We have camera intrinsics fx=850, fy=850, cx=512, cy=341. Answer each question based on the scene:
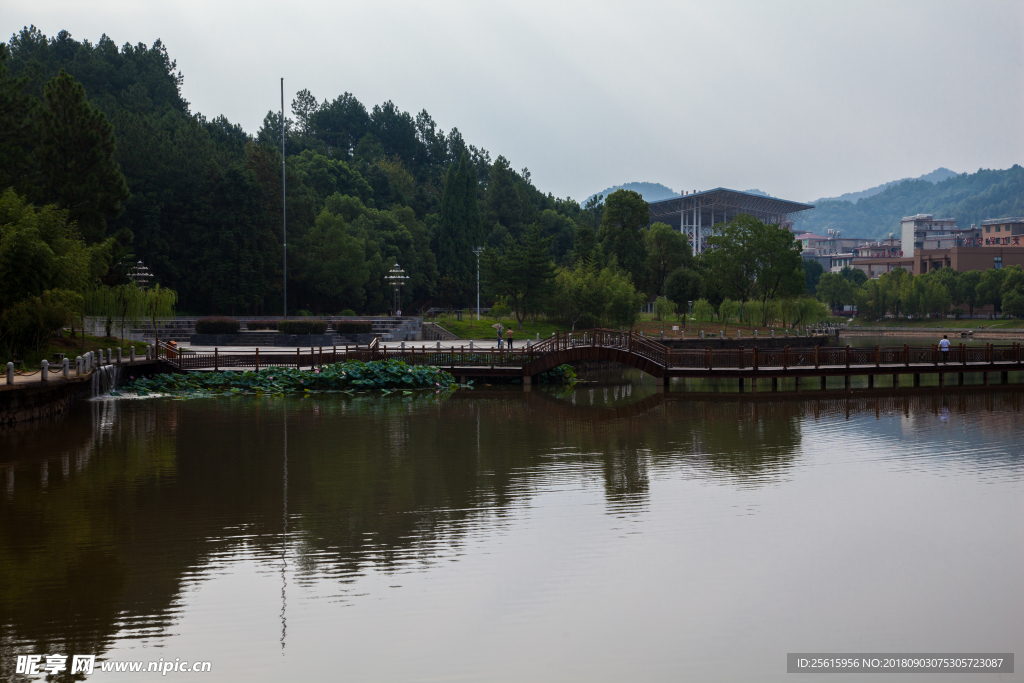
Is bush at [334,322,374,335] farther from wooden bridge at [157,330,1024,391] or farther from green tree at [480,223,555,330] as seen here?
wooden bridge at [157,330,1024,391]

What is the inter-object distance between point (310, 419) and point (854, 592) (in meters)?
17.2

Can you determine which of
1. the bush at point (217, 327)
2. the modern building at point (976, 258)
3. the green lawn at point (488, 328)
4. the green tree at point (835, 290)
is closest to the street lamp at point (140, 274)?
the bush at point (217, 327)

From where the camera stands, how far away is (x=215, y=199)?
65.5 meters

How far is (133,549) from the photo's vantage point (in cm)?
1092

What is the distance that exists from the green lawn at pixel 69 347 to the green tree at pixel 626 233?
43.2 m

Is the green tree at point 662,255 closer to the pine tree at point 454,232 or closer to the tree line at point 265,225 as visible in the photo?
the tree line at point 265,225

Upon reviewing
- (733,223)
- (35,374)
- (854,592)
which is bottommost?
(854,592)

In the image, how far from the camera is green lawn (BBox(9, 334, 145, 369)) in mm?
28266

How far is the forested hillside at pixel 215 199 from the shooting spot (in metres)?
40.0

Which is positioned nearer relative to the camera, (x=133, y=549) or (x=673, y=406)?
(x=133, y=549)

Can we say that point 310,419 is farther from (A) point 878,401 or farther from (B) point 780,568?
(A) point 878,401

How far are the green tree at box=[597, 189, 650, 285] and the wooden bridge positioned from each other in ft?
124

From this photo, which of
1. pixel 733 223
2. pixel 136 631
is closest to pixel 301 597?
pixel 136 631

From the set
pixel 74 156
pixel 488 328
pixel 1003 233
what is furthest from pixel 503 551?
pixel 1003 233
